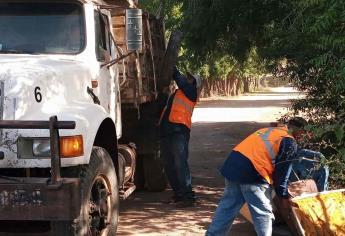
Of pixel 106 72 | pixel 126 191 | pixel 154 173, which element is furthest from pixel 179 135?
pixel 106 72

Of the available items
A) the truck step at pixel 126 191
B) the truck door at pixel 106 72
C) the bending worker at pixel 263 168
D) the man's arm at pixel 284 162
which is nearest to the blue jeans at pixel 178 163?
the truck step at pixel 126 191

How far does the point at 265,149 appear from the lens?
203 inches

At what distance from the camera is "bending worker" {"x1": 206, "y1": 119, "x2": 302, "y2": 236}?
506 cm

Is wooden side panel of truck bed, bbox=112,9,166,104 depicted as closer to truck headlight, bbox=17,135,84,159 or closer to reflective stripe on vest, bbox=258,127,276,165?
reflective stripe on vest, bbox=258,127,276,165

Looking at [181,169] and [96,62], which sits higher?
[96,62]

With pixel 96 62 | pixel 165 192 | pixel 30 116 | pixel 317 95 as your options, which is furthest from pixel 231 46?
pixel 30 116

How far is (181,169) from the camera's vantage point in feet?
26.5

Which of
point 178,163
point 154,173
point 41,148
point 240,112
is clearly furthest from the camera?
point 240,112

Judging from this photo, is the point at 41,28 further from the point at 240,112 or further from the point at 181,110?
the point at 240,112

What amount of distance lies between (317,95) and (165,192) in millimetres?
3277

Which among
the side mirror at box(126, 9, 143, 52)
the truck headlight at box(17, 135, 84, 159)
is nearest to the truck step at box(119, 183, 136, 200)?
the side mirror at box(126, 9, 143, 52)

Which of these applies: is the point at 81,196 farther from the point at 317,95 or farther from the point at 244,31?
the point at 244,31

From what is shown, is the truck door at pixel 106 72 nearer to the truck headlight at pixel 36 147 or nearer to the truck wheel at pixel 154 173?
the truck headlight at pixel 36 147

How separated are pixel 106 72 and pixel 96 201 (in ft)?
5.43
